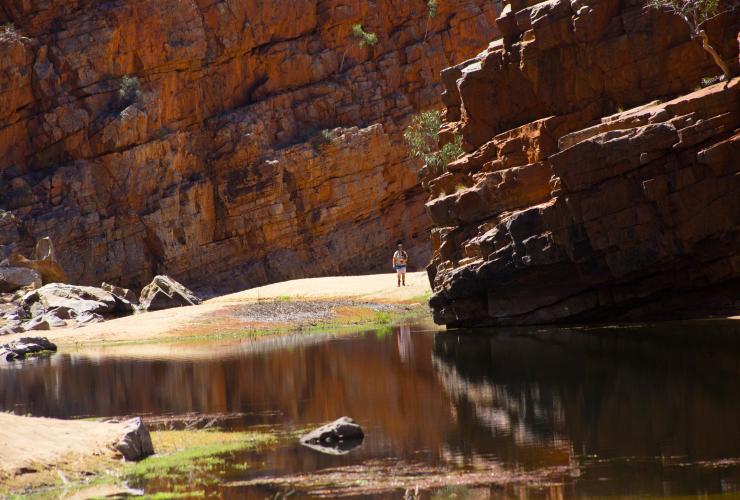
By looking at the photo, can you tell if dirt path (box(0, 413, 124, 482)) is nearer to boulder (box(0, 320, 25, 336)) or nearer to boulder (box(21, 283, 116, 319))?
boulder (box(0, 320, 25, 336))

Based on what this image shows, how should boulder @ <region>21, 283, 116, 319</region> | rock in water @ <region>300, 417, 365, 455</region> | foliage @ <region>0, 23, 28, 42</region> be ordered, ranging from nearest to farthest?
rock in water @ <region>300, 417, 365, 455</region> < boulder @ <region>21, 283, 116, 319</region> < foliage @ <region>0, 23, 28, 42</region>

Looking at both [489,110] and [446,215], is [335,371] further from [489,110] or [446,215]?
[489,110]


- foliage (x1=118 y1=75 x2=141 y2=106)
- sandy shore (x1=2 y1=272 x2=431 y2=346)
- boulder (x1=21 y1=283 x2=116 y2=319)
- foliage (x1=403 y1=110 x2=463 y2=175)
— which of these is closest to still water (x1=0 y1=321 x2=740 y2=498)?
sandy shore (x1=2 y1=272 x2=431 y2=346)

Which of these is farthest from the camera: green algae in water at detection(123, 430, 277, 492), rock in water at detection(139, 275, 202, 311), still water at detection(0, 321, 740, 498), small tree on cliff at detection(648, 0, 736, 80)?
rock in water at detection(139, 275, 202, 311)

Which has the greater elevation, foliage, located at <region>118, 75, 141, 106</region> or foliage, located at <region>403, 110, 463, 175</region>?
foliage, located at <region>118, 75, 141, 106</region>

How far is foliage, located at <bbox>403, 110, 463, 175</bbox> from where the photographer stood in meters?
43.3

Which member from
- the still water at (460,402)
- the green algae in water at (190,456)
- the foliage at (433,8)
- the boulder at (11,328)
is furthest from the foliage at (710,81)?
the foliage at (433,8)

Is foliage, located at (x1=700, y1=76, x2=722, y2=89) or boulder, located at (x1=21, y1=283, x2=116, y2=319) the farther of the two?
boulder, located at (x1=21, y1=283, x2=116, y2=319)

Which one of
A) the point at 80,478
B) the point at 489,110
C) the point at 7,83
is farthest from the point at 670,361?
the point at 7,83

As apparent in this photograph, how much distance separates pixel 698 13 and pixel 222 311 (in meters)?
23.1

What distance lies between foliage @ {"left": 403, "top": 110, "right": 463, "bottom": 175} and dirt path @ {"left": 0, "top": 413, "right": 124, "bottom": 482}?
26.3 m

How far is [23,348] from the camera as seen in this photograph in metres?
39.6

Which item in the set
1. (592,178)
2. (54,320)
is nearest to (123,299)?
(54,320)

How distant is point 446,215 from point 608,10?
9.07 metres
